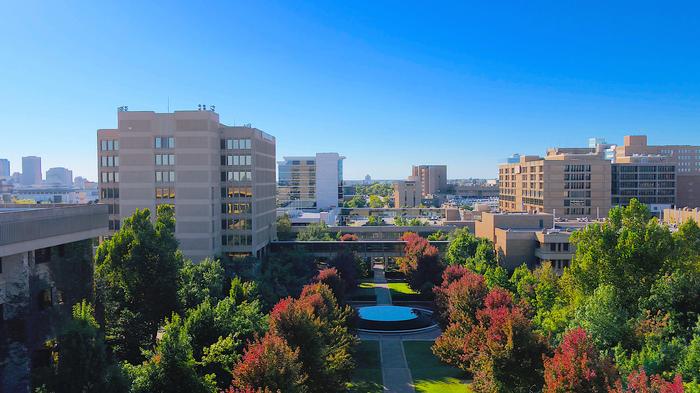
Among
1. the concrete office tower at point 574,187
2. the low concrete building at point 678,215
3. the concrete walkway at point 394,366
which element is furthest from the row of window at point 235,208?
the concrete office tower at point 574,187

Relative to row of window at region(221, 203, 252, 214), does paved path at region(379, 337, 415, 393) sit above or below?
below

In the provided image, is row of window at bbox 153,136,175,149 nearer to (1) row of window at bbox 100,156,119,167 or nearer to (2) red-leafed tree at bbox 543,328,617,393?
(1) row of window at bbox 100,156,119,167

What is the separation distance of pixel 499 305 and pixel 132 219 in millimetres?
29817

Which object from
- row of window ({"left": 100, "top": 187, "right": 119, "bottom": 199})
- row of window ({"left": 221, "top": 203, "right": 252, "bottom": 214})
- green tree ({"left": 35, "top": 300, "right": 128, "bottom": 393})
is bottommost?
green tree ({"left": 35, "top": 300, "right": 128, "bottom": 393})

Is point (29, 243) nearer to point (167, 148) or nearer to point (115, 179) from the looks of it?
point (167, 148)

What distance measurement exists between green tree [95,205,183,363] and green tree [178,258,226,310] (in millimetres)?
1883

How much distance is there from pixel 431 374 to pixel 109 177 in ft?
177

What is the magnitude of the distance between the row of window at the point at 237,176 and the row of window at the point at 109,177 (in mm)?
15082

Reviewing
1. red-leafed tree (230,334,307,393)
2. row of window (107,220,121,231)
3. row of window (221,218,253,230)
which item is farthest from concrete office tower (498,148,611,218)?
red-leafed tree (230,334,307,393)

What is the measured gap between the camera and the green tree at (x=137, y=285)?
41625 millimetres

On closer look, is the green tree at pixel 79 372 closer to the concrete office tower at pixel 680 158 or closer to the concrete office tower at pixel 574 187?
the concrete office tower at pixel 574 187

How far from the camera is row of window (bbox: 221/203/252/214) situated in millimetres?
73688

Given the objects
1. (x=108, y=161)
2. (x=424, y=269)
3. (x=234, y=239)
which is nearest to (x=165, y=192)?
(x=234, y=239)

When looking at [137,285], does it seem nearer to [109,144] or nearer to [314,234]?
[109,144]
